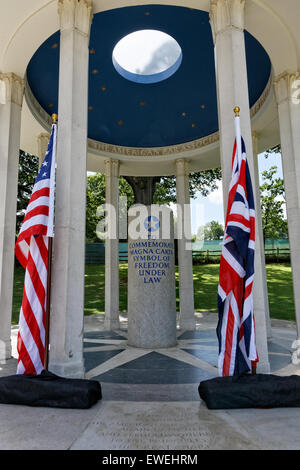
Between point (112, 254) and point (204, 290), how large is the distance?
51.3 feet

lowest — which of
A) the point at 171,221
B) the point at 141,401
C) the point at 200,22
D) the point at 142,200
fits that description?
the point at 141,401

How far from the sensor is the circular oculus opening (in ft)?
49.2

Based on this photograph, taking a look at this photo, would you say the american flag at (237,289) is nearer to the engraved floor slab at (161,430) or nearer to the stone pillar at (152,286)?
the engraved floor slab at (161,430)

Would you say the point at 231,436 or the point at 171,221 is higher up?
the point at 171,221

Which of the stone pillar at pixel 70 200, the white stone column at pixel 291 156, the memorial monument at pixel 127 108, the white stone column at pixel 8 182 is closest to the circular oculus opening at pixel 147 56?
the memorial monument at pixel 127 108

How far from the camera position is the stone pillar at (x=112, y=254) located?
1628 cm

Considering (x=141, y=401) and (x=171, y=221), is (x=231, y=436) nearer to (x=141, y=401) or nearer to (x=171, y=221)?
(x=141, y=401)

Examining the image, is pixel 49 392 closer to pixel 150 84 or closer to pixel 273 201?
pixel 150 84

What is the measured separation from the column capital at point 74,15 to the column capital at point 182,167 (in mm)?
10552

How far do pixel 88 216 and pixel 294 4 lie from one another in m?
40.8

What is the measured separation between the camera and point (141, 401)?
6.01m

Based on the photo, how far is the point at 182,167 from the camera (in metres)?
18.2

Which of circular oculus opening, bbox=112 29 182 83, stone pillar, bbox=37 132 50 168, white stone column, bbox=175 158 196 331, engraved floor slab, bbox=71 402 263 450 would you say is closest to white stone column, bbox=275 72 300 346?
circular oculus opening, bbox=112 29 182 83
